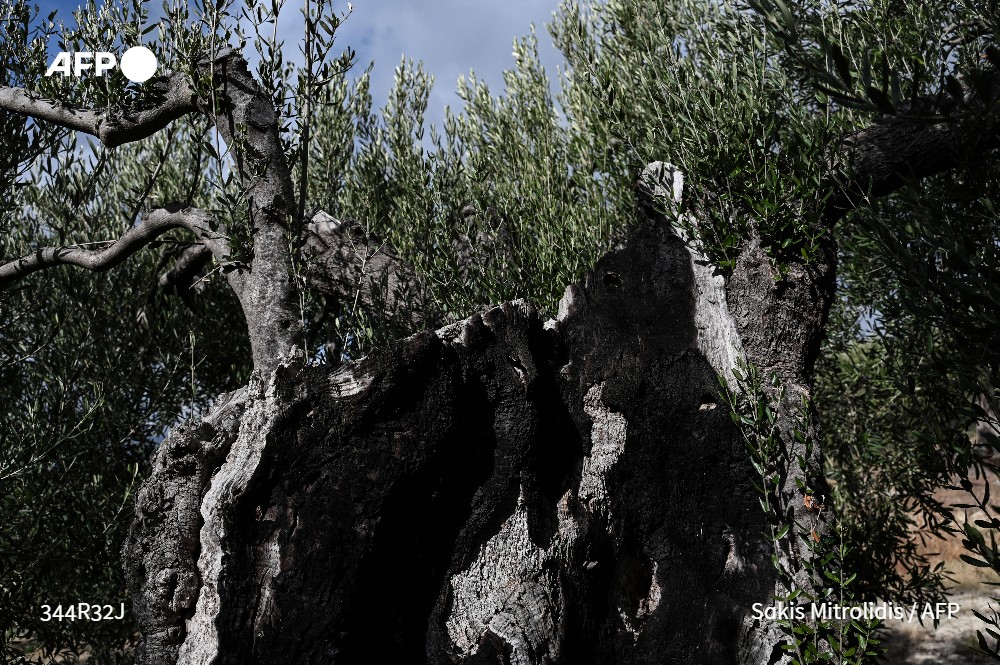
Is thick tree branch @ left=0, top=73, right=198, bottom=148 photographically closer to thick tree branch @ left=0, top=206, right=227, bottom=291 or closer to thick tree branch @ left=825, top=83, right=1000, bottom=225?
thick tree branch @ left=0, top=206, right=227, bottom=291

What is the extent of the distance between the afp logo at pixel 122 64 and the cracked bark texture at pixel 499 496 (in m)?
3.59

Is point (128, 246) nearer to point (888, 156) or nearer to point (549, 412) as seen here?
point (549, 412)

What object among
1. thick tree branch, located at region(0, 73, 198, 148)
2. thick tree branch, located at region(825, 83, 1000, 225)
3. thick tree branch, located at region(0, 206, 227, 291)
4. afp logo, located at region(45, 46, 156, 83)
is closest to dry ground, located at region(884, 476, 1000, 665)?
thick tree branch, located at region(825, 83, 1000, 225)

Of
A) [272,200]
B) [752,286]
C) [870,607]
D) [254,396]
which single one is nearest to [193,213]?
[272,200]

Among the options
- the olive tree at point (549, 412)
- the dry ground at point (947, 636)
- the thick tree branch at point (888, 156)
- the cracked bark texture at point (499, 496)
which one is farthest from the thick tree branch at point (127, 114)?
the dry ground at point (947, 636)

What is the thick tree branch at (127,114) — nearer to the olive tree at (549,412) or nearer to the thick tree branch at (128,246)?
the olive tree at (549,412)

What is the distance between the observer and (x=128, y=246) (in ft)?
21.8

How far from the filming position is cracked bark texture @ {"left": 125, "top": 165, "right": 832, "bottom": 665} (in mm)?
4148

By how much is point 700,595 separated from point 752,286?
2116 mm

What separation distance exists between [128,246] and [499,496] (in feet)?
13.9

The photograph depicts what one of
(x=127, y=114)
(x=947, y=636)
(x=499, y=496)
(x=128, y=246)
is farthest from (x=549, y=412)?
(x=947, y=636)

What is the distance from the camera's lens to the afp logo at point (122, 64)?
21.5ft

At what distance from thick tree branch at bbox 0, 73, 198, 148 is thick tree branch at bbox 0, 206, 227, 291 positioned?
27.5 inches

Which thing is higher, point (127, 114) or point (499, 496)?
point (127, 114)
